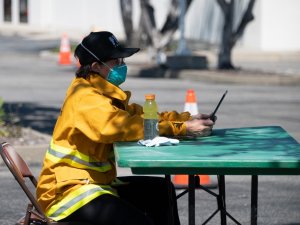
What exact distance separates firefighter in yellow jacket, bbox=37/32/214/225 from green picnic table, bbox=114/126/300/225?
5.0 inches

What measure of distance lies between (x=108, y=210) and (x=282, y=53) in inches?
964

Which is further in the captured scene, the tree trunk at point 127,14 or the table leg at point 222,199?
the tree trunk at point 127,14

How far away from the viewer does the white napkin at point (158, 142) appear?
551cm

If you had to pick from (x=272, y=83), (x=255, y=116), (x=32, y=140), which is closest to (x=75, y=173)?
(x=32, y=140)

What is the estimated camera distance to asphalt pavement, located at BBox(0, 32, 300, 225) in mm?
8609

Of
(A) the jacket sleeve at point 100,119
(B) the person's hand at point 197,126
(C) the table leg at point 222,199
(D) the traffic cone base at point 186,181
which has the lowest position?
(D) the traffic cone base at point 186,181

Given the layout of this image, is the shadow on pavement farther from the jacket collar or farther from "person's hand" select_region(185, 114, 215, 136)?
the jacket collar

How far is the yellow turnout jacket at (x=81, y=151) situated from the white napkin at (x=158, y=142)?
81mm

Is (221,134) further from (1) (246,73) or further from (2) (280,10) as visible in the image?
(2) (280,10)

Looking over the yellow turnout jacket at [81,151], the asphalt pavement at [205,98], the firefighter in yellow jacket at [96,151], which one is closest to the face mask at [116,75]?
the firefighter in yellow jacket at [96,151]

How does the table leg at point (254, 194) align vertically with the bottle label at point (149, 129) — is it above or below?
below

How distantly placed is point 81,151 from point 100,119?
210mm

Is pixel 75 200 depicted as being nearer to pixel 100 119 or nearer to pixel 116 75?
pixel 100 119

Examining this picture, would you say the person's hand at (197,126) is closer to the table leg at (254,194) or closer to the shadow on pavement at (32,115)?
the table leg at (254,194)
